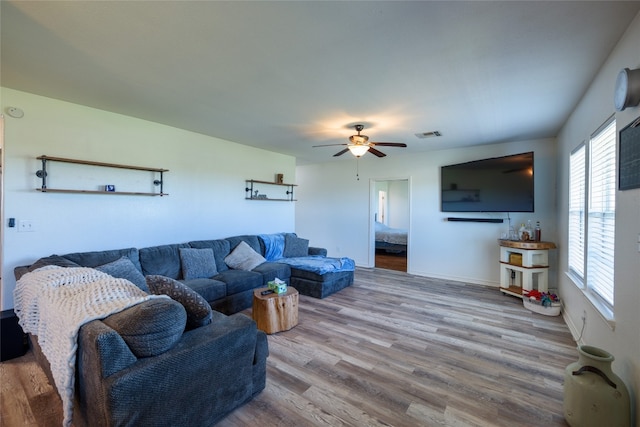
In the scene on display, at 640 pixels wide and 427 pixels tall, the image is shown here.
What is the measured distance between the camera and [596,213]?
8.12ft

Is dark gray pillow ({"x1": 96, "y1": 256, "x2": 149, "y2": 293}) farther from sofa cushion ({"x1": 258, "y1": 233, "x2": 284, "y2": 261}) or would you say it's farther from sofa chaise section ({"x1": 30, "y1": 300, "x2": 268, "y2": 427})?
sofa cushion ({"x1": 258, "y1": 233, "x2": 284, "y2": 261})

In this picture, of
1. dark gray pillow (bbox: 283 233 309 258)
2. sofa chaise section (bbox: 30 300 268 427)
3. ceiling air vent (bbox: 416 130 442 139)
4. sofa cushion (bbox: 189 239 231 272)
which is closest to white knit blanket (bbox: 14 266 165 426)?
sofa chaise section (bbox: 30 300 268 427)

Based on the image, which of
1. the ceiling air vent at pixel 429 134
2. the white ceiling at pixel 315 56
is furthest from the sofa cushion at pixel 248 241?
the ceiling air vent at pixel 429 134

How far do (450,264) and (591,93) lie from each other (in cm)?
349

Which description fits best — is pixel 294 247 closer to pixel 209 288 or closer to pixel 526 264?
pixel 209 288

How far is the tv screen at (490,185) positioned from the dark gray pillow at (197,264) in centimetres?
418

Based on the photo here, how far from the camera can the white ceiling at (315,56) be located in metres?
1.64

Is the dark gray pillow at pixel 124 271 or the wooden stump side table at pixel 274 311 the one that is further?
the wooden stump side table at pixel 274 311

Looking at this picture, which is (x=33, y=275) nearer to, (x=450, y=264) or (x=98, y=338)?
(x=98, y=338)

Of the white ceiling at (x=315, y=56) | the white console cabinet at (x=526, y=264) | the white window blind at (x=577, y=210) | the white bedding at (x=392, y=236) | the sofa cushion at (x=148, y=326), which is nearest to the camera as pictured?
the sofa cushion at (x=148, y=326)

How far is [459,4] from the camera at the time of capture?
61.4 inches

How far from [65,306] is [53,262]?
1.48m

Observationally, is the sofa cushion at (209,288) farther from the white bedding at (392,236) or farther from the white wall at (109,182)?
the white bedding at (392,236)

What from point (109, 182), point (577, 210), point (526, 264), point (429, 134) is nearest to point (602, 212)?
point (577, 210)
